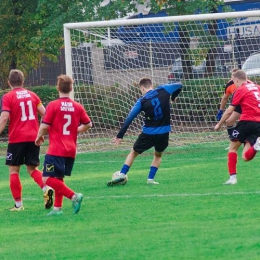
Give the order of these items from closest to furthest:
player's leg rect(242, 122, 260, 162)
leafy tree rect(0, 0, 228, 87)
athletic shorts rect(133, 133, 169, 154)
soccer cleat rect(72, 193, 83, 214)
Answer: soccer cleat rect(72, 193, 83, 214) → player's leg rect(242, 122, 260, 162) → athletic shorts rect(133, 133, 169, 154) → leafy tree rect(0, 0, 228, 87)

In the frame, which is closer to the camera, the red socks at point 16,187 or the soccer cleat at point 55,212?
the soccer cleat at point 55,212

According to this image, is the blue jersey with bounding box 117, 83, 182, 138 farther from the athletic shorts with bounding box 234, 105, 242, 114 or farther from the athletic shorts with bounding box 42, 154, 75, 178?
the athletic shorts with bounding box 42, 154, 75, 178

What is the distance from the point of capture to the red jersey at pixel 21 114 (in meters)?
11.6

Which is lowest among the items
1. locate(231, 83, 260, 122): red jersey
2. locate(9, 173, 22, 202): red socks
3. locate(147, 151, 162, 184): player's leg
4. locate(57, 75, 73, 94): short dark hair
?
locate(147, 151, 162, 184): player's leg

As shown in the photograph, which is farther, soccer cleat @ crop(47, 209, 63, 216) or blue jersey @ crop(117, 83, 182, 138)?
blue jersey @ crop(117, 83, 182, 138)

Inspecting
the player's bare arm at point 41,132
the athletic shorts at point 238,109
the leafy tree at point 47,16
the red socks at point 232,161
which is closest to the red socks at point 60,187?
the player's bare arm at point 41,132

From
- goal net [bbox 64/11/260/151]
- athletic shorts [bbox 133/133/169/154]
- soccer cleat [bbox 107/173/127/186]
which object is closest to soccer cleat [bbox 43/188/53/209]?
soccer cleat [bbox 107/173/127/186]

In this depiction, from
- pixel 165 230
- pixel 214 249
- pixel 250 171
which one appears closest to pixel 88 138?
pixel 250 171

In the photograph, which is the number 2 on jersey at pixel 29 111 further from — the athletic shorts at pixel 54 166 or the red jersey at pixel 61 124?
the athletic shorts at pixel 54 166

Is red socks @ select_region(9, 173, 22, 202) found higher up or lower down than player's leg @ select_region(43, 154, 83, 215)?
lower down

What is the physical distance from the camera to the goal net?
20766 millimetres

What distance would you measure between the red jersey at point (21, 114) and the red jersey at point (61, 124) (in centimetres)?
83

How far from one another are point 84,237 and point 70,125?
215cm

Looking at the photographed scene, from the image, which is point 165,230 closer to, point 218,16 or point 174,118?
point 218,16
